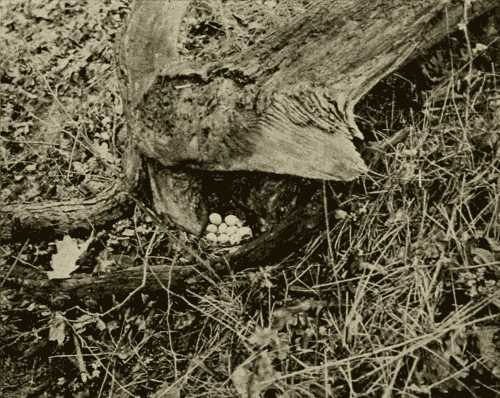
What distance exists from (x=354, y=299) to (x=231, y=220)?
2.31 feet

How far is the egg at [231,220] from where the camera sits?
2.39m

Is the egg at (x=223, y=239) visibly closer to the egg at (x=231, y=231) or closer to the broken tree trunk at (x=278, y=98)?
the egg at (x=231, y=231)

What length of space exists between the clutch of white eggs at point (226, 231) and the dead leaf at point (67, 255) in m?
0.65

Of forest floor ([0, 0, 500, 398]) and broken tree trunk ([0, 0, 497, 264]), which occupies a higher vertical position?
broken tree trunk ([0, 0, 497, 264])

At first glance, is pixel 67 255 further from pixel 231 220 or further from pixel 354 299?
pixel 354 299

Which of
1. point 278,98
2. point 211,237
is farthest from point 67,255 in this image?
point 278,98

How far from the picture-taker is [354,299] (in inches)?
80.0

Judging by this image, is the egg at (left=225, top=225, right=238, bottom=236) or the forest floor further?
the egg at (left=225, top=225, right=238, bottom=236)

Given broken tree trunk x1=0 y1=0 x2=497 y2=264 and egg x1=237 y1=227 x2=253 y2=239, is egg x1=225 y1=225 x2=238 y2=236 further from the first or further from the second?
broken tree trunk x1=0 y1=0 x2=497 y2=264

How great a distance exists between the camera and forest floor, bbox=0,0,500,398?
6.10 ft

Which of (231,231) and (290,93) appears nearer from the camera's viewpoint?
(290,93)

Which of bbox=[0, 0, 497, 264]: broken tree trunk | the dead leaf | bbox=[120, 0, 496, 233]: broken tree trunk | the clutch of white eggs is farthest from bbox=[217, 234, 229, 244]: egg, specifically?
the dead leaf

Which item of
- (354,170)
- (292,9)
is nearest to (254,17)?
(292,9)

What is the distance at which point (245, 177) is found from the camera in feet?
7.52
